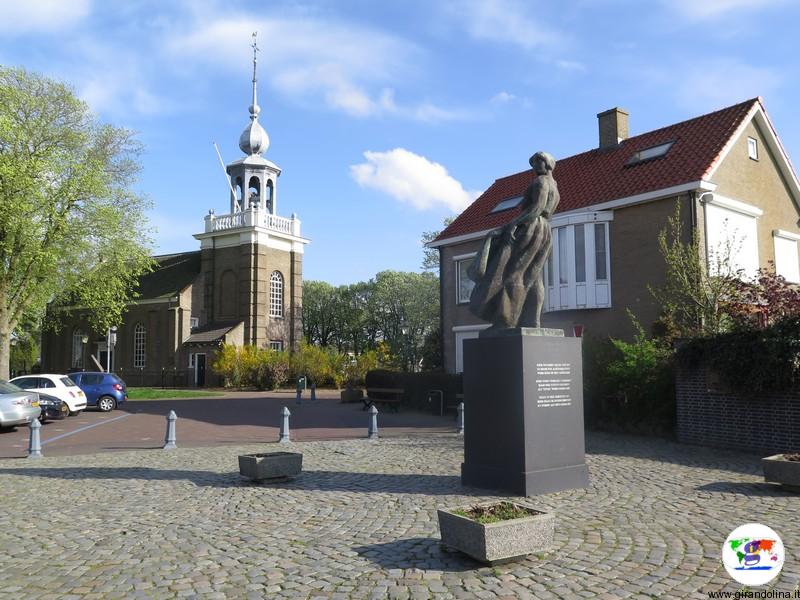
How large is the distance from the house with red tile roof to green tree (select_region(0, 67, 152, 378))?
58.4ft

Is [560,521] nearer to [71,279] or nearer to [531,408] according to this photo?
[531,408]

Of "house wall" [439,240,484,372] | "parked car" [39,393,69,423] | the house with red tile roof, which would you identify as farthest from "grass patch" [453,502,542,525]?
"house wall" [439,240,484,372]

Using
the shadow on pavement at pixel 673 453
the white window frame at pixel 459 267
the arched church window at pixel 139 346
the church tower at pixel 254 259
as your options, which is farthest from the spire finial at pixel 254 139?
the shadow on pavement at pixel 673 453

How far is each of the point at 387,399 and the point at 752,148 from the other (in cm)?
1490

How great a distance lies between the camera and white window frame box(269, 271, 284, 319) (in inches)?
1813

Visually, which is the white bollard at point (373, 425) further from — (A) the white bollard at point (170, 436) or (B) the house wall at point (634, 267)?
(B) the house wall at point (634, 267)

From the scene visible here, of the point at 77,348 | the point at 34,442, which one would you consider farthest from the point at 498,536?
the point at 77,348

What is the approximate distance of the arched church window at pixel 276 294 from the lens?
46.1 metres

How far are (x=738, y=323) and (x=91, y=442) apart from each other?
14252mm

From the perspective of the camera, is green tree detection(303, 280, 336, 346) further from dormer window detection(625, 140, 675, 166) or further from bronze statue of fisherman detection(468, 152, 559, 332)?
bronze statue of fisherman detection(468, 152, 559, 332)

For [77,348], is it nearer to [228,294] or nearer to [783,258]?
[228,294]

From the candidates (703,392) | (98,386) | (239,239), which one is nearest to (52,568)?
(703,392)

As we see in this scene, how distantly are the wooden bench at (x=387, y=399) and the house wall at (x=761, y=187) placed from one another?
1198cm

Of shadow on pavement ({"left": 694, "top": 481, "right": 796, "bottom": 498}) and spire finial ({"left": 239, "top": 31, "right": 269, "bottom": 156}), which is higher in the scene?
spire finial ({"left": 239, "top": 31, "right": 269, "bottom": 156})
